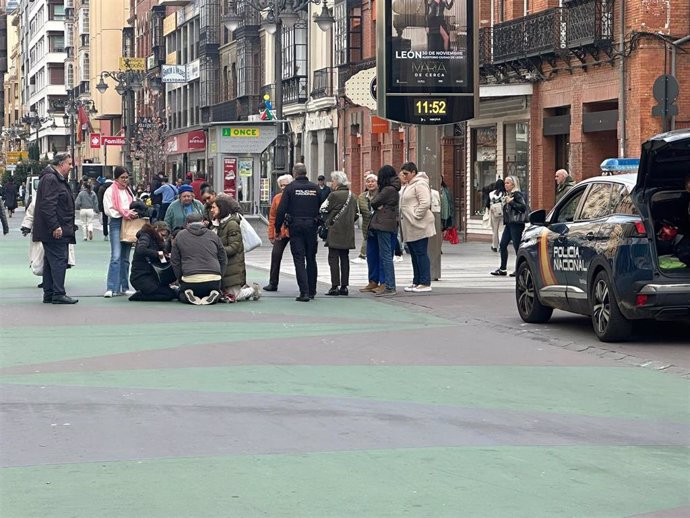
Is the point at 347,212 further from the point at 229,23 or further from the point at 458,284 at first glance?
the point at 229,23

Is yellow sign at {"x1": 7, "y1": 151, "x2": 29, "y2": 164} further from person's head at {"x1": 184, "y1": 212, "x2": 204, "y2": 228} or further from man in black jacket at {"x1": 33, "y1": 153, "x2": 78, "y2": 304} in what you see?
person's head at {"x1": 184, "y1": 212, "x2": 204, "y2": 228}

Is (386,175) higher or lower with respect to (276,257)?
higher

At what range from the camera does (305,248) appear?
21016 mm

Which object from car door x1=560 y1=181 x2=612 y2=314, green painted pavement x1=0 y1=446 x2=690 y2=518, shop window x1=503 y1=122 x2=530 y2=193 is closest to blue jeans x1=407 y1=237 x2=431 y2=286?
car door x1=560 y1=181 x2=612 y2=314

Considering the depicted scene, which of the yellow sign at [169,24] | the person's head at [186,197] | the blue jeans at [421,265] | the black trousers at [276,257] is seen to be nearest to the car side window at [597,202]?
the blue jeans at [421,265]

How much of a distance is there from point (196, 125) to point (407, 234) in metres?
64.0

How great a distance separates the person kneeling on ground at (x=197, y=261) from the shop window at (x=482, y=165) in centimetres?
2157

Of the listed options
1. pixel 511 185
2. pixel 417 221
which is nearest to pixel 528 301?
pixel 417 221

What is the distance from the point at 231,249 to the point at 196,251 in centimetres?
80

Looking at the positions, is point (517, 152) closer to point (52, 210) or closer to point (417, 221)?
point (417, 221)

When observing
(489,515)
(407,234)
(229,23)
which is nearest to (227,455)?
(489,515)

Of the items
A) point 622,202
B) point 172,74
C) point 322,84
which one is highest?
point 172,74

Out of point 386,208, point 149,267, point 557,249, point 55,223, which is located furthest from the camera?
point 386,208

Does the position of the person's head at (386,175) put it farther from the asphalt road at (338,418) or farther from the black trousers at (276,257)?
the asphalt road at (338,418)
